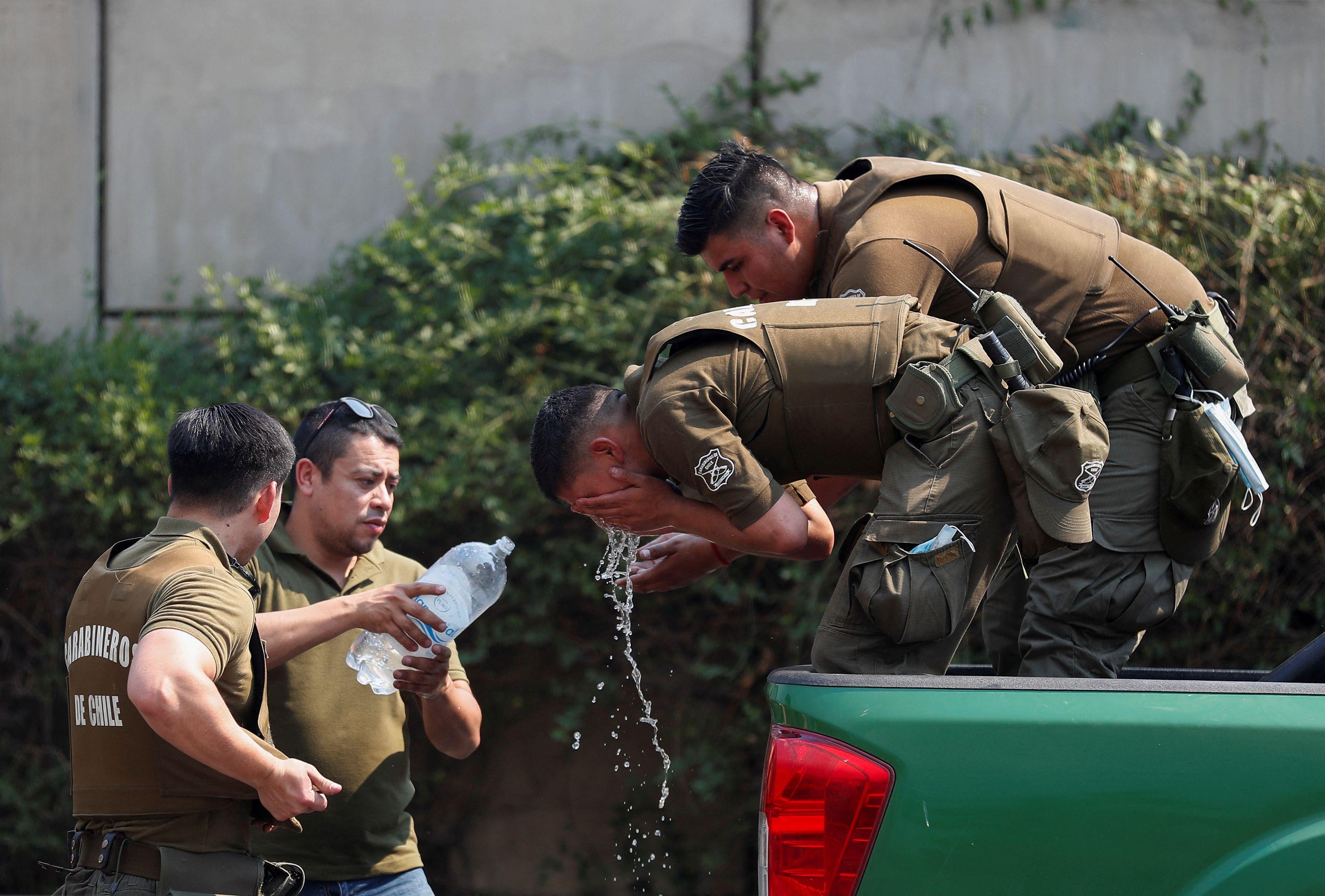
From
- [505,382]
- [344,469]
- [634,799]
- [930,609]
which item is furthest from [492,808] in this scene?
[930,609]

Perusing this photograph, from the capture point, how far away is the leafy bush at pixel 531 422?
15.6ft

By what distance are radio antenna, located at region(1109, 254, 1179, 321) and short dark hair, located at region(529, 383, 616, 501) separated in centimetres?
122

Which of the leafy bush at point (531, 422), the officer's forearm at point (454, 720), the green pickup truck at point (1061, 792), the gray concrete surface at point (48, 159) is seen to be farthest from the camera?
the gray concrete surface at point (48, 159)

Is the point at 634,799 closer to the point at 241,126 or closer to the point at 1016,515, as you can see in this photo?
the point at 1016,515

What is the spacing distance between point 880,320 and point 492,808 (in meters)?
3.67

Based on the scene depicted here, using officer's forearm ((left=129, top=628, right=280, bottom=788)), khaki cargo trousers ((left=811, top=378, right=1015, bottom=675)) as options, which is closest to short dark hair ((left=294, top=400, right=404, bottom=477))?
officer's forearm ((left=129, top=628, right=280, bottom=788))

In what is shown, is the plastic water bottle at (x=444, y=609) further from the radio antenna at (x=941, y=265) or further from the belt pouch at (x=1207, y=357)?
the belt pouch at (x=1207, y=357)

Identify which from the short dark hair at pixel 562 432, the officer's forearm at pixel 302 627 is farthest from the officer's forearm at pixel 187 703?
the short dark hair at pixel 562 432

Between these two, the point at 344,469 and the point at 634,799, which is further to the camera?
the point at 634,799

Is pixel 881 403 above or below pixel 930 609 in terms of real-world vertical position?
above

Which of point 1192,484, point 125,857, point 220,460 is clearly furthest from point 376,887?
point 1192,484

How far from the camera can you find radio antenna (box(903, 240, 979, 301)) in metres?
2.69

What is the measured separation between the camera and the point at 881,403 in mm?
2559

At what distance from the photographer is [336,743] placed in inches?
125
